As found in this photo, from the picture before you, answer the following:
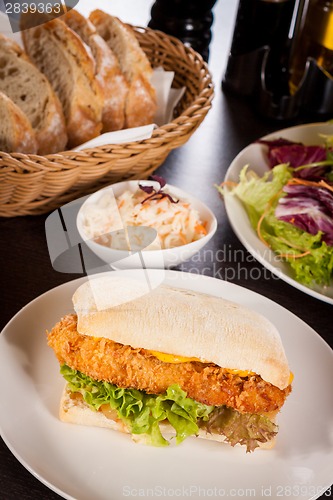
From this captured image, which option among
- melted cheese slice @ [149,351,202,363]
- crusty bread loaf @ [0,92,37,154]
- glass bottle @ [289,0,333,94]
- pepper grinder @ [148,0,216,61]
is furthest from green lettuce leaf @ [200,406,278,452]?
pepper grinder @ [148,0,216,61]

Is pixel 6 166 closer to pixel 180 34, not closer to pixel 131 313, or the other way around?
pixel 131 313

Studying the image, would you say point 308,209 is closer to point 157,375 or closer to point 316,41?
point 157,375

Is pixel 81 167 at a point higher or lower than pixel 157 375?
higher

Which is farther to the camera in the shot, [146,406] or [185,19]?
[185,19]

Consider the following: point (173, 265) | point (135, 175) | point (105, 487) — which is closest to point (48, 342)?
point (105, 487)

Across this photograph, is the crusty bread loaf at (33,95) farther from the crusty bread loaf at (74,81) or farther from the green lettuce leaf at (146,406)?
the green lettuce leaf at (146,406)

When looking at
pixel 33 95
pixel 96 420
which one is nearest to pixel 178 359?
pixel 96 420
